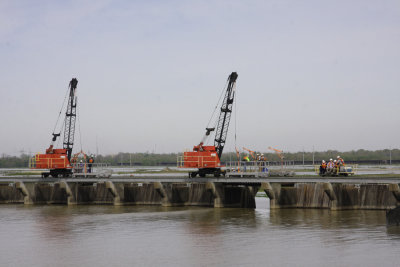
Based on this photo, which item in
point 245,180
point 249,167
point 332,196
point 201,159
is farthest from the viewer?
point 249,167

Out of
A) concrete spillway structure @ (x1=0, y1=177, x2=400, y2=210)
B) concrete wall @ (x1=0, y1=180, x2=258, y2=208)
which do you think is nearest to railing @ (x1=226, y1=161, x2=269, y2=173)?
concrete spillway structure @ (x1=0, y1=177, x2=400, y2=210)

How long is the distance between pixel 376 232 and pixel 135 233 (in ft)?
54.3

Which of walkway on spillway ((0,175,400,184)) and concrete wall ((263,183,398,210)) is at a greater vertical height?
walkway on spillway ((0,175,400,184))

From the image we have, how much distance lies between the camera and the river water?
2984 cm

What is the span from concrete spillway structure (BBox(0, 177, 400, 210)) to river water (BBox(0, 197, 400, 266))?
1480 mm

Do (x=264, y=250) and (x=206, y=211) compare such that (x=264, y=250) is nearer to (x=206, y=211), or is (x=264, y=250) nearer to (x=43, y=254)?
(x=43, y=254)

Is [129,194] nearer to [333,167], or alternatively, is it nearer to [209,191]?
[209,191]

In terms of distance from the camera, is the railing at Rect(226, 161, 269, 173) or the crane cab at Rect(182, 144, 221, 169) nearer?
the railing at Rect(226, 161, 269, 173)

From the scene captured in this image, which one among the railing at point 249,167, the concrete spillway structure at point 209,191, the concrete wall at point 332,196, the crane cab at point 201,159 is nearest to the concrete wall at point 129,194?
the concrete spillway structure at point 209,191

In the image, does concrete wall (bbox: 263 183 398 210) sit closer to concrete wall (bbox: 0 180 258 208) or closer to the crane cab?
concrete wall (bbox: 0 180 258 208)

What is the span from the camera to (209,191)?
175ft

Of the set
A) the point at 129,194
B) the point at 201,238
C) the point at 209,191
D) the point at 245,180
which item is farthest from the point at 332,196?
the point at 129,194

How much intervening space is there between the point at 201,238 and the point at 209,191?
16611mm

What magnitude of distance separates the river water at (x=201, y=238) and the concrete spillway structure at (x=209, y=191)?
4.85 feet
